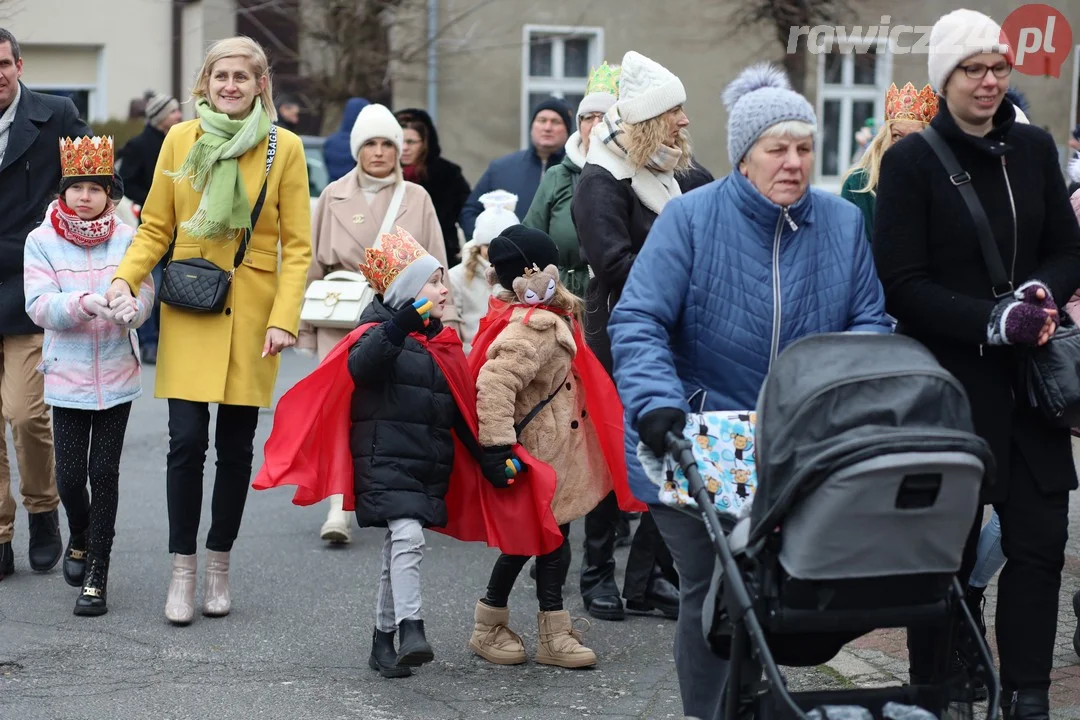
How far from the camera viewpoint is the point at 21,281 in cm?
697

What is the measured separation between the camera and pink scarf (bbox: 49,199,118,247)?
658cm

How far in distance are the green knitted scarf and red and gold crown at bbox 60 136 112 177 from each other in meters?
0.38

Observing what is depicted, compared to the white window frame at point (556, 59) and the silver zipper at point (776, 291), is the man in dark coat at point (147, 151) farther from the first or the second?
the white window frame at point (556, 59)

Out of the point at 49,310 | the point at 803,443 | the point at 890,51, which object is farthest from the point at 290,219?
the point at 890,51

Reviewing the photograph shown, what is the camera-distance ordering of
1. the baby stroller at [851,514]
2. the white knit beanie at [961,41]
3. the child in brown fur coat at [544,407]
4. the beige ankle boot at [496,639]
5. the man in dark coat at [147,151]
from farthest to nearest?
1. the man in dark coat at [147,151]
2. the beige ankle boot at [496,639]
3. the child in brown fur coat at [544,407]
4. the white knit beanie at [961,41]
5. the baby stroller at [851,514]

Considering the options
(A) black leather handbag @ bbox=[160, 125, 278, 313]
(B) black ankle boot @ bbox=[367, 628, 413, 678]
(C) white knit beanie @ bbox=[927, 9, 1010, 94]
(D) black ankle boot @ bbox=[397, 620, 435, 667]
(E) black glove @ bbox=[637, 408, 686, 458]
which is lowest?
(B) black ankle boot @ bbox=[367, 628, 413, 678]

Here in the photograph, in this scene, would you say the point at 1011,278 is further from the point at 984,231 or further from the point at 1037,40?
the point at 1037,40

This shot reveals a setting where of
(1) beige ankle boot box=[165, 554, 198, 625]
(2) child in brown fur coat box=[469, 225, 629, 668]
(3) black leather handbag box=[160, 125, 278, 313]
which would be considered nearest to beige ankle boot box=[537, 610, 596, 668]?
(2) child in brown fur coat box=[469, 225, 629, 668]

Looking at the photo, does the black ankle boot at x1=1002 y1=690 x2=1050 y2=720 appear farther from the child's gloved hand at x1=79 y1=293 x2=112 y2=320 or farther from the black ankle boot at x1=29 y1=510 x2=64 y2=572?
the black ankle boot at x1=29 y1=510 x2=64 y2=572

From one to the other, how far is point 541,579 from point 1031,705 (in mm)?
1929

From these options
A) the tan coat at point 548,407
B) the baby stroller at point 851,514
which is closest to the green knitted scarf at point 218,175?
the tan coat at point 548,407

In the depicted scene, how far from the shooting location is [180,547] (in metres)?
6.48

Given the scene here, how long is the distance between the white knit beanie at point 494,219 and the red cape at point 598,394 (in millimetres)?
1869

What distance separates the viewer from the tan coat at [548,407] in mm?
5793
